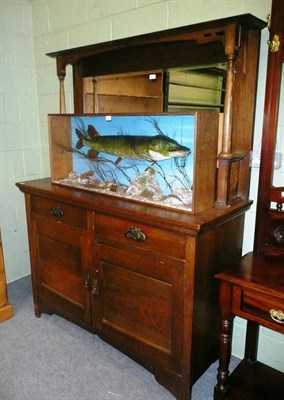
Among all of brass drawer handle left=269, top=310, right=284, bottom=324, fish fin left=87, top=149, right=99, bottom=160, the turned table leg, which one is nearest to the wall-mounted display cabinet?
fish fin left=87, top=149, right=99, bottom=160

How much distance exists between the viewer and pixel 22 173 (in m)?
2.79

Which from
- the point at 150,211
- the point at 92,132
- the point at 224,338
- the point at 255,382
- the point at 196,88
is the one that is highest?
the point at 196,88

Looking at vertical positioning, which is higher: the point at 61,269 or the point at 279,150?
the point at 279,150

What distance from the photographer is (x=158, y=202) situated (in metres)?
1.64

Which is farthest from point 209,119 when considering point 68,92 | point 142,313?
point 68,92

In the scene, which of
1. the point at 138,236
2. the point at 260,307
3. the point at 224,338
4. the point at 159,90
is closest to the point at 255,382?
the point at 224,338

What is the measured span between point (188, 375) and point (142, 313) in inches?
13.9

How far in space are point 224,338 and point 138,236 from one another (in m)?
0.60

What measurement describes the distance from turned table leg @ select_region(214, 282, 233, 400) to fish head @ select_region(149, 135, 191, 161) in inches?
24.6

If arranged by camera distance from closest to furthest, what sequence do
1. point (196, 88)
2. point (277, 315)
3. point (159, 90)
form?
point (277, 315) < point (196, 88) < point (159, 90)

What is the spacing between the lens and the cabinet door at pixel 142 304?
5.09 feet

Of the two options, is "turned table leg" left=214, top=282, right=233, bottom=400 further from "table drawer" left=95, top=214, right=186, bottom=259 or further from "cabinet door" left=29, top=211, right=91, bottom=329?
"cabinet door" left=29, top=211, right=91, bottom=329

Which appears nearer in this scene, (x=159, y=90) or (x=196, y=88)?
(x=196, y=88)

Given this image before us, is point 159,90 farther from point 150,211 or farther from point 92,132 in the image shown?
point 150,211
